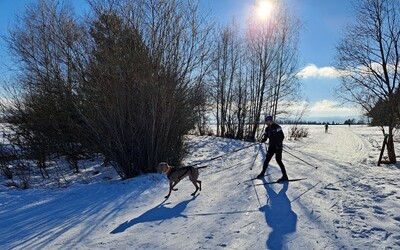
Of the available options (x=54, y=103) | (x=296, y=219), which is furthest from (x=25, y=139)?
(x=296, y=219)

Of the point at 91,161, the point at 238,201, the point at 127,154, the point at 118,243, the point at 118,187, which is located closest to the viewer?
the point at 118,243

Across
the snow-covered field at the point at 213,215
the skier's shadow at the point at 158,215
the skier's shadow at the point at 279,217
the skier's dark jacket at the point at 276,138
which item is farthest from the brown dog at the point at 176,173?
the skier's dark jacket at the point at 276,138

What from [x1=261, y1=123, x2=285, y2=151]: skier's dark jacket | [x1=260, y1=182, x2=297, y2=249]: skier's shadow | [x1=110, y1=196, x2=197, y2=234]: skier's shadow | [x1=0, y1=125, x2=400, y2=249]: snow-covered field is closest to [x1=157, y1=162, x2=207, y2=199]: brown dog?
[x1=0, y1=125, x2=400, y2=249]: snow-covered field

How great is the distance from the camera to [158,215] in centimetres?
542

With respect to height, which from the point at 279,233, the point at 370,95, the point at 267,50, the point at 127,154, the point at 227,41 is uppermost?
the point at 227,41

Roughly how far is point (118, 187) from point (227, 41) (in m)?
20.4

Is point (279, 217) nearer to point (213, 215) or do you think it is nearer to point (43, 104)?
point (213, 215)

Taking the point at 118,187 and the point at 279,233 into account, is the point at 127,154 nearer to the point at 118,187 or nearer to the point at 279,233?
the point at 118,187

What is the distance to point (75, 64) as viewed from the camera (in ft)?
32.3

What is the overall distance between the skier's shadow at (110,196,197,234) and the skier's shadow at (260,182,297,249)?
5.46 feet

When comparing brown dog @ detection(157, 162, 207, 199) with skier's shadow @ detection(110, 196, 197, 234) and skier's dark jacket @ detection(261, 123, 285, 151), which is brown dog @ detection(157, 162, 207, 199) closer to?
skier's shadow @ detection(110, 196, 197, 234)

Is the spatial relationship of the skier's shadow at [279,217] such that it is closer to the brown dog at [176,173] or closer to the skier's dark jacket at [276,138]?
the skier's dark jacket at [276,138]

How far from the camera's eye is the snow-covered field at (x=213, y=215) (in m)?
4.11

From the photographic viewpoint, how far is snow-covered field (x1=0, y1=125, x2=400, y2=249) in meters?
4.11
